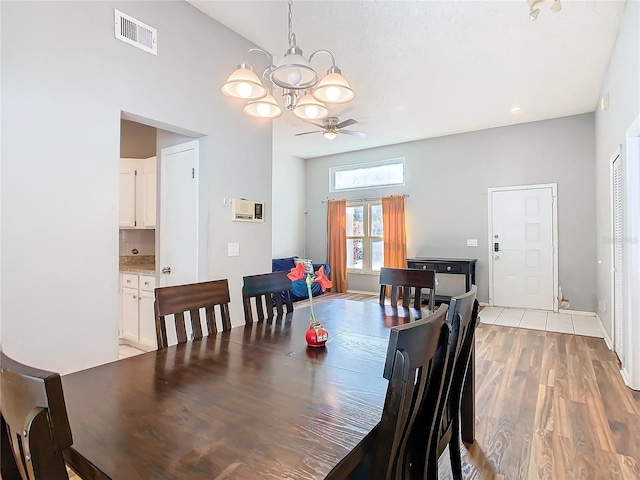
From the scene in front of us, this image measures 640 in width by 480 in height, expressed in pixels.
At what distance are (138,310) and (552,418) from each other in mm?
3788

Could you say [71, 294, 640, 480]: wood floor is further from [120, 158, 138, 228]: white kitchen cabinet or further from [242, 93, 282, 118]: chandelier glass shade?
[120, 158, 138, 228]: white kitchen cabinet

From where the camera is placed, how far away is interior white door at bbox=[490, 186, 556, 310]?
542cm

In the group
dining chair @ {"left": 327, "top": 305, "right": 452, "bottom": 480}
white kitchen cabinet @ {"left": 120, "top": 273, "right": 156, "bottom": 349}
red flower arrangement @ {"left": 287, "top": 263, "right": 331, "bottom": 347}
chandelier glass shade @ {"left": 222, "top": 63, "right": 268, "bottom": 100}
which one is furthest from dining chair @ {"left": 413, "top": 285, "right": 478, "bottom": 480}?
white kitchen cabinet @ {"left": 120, "top": 273, "right": 156, "bottom": 349}

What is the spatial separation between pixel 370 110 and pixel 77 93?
371 centimetres

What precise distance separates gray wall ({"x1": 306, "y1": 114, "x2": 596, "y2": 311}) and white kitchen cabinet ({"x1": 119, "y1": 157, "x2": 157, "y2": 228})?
4.22 m

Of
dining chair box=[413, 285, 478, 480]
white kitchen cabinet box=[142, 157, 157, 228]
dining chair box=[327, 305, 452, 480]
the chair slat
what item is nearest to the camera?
dining chair box=[327, 305, 452, 480]

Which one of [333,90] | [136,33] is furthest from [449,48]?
[136,33]

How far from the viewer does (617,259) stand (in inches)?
129

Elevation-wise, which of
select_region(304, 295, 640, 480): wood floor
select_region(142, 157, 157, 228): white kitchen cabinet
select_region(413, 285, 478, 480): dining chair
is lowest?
select_region(304, 295, 640, 480): wood floor

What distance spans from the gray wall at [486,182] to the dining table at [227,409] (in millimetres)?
5055

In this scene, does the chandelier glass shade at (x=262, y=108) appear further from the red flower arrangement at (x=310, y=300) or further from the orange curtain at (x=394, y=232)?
the orange curtain at (x=394, y=232)

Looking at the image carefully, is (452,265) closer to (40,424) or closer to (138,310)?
(138,310)

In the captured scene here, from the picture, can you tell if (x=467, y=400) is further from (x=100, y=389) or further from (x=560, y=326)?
(x=560, y=326)

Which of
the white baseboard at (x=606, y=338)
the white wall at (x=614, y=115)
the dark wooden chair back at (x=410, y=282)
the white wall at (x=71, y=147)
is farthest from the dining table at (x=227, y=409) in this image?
the white baseboard at (x=606, y=338)
